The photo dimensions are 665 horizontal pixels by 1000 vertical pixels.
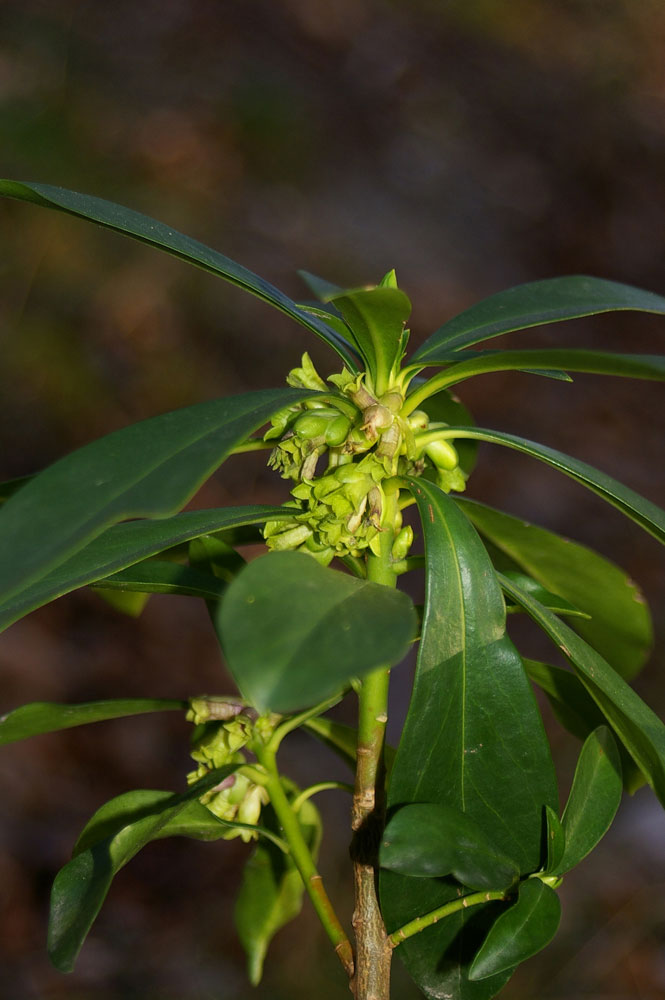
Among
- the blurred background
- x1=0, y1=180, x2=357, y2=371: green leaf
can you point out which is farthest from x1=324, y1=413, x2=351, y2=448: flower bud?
the blurred background

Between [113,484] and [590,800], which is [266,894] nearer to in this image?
[590,800]

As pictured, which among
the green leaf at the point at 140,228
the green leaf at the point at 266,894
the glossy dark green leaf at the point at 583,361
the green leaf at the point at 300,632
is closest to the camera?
the green leaf at the point at 300,632

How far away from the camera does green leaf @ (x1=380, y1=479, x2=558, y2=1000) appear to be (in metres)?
0.59

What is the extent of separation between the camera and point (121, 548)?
0.61 m

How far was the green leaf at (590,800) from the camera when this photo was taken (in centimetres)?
58

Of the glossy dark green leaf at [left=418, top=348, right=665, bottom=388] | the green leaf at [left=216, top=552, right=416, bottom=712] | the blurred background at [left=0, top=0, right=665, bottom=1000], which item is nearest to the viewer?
the green leaf at [left=216, top=552, right=416, bottom=712]

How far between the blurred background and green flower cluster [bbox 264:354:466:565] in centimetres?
183

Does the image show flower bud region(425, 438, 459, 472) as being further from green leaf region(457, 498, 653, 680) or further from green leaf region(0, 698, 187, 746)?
green leaf region(0, 698, 187, 746)

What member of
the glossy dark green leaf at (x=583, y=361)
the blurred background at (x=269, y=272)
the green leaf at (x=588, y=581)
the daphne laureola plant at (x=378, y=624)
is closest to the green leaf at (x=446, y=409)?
the green leaf at (x=588, y=581)

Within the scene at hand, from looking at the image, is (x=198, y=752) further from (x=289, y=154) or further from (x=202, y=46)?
(x=202, y=46)

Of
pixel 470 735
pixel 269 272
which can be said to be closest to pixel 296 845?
pixel 470 735

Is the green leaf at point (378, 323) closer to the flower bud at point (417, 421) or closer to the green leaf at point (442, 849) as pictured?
the flower bud at point (417, 421)

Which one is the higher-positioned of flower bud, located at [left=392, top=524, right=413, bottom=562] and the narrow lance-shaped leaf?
the narrow lance-shaped leaf

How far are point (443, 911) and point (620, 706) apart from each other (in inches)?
6.9
